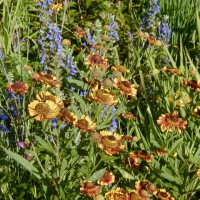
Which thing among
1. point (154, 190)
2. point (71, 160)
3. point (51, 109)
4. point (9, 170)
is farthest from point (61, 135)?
point (9, 170)

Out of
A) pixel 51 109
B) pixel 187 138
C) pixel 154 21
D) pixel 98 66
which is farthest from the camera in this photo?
pixel 154 21

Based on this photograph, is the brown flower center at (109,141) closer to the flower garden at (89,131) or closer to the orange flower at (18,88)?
the flower garden at (89,131)

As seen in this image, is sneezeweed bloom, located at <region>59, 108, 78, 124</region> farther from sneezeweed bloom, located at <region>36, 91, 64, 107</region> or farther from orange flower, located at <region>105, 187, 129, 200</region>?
orange flower, located at <region>105, 187, 129, 200</region>

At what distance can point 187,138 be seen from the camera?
231 centimetres

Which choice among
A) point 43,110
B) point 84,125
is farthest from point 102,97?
point 43,110

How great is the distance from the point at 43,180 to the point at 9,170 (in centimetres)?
55

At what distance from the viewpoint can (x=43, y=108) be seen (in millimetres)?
1409

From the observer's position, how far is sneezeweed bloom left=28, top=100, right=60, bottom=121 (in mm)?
1413

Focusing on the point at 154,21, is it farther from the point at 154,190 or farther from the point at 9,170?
the point at 154,190

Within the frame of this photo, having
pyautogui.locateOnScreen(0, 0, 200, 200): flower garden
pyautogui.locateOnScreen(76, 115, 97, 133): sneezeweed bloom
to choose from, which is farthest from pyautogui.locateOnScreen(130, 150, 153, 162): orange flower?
pyautogui.locateOnScreen(76, 115, 97, 133): sneezeweed bloom

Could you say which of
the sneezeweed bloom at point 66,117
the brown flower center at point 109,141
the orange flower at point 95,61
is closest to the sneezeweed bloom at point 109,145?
the brown flower center at point 109,141

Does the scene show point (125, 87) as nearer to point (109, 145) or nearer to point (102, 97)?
point (102, 97)

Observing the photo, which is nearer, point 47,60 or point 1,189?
point 1,189

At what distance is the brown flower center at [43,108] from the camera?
1.41 m
